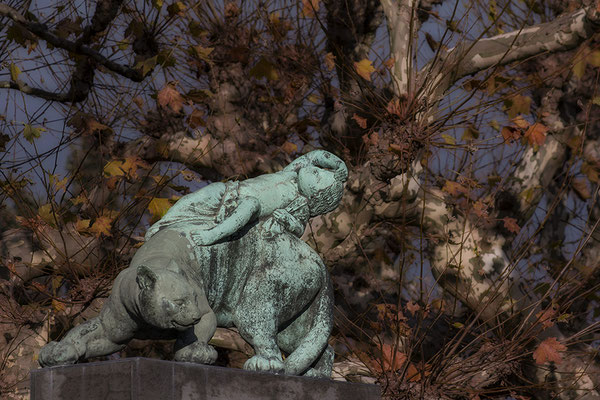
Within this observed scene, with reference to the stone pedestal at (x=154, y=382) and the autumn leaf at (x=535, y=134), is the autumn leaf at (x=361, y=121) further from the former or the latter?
the stone pedestal at (x=154, y=382)

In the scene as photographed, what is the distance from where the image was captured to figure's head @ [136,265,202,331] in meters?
2.59

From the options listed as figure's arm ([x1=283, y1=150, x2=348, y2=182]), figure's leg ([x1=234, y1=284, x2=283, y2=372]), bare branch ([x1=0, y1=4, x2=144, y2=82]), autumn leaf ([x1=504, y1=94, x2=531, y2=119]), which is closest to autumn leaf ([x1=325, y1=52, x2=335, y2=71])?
autumn leaf ([x1=504, y1=94, x2=531, y2=119])

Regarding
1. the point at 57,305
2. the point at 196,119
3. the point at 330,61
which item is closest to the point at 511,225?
the point at 330,61

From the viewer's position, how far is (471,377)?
21.0ft

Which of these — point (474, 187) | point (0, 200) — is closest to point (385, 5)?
point (474, 187)

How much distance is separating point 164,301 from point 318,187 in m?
1.01

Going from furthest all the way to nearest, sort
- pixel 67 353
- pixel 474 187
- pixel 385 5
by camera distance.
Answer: pixel 474 187 < pixel 385 5 < pixel 67 353

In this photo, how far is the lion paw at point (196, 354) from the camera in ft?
8.89

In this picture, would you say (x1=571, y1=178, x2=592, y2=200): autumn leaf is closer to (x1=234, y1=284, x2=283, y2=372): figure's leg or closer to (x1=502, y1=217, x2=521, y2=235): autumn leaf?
(x1=502, y1=217, x2=521, y2=235): autumn leaf

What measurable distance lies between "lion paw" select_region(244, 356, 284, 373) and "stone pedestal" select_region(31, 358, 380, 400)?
0.07m

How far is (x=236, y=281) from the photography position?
3.14 metres

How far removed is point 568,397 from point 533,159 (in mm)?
2483

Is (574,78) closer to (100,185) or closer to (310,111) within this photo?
(310,111)

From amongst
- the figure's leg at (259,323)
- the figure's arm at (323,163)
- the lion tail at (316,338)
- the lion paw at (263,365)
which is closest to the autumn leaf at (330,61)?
the figure's arm at (323,163)
